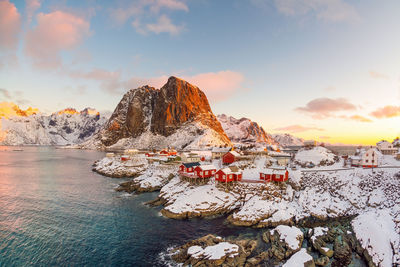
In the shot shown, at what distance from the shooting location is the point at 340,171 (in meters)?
52.1

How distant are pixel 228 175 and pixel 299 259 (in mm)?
25213

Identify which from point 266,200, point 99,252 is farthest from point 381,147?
point 99,252

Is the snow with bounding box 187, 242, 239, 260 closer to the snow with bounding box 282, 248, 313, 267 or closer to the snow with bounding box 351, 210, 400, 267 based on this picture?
the snow with bounding box 282, 248, 313, 267

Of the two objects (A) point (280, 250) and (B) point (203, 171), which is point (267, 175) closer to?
(B) point (203, 171)

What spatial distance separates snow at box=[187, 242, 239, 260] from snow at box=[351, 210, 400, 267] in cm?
1590

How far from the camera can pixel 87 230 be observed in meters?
33.3

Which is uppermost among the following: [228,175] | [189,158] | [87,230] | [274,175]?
[189,158]

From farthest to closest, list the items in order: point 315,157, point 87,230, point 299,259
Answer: point 315,157 < point 87,230 < point 299,259

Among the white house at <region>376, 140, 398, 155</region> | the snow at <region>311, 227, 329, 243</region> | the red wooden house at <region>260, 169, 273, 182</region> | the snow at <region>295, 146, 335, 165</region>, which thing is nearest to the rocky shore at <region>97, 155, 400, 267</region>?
the snow at <region>311, 227, 329, 243</region>

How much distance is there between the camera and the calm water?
25.9 m

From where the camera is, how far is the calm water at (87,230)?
1020 inches

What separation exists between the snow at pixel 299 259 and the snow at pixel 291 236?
5.05 ft

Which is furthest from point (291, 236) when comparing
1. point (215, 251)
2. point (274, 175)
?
point (274, 175)

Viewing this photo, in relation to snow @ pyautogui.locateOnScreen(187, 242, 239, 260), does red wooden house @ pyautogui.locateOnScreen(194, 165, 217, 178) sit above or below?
above
